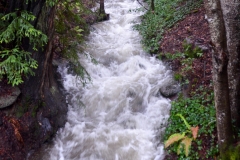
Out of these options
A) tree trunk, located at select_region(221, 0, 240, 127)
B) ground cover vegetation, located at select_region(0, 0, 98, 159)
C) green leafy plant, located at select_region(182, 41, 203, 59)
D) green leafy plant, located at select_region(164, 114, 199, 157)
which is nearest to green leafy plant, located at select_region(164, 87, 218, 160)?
green leafy plant, located at select_region(164, 114, 199, 157)

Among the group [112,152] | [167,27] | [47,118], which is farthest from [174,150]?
[167,27]

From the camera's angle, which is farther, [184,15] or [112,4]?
[112,4]

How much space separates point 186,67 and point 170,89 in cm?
95

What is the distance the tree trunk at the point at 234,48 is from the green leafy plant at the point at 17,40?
3.99m

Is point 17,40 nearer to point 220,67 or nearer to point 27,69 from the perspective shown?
point 27,69

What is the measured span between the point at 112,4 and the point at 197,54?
12485 millimetres

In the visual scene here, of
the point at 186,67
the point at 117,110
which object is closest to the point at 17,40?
the point at 117,110

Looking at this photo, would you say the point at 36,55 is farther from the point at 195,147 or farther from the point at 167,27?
the point at 167,27

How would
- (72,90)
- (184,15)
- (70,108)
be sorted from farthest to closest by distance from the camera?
1. (184,15)
2. (72,90)
3. (70,108)

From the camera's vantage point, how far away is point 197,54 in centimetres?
753

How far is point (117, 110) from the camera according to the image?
7.14m

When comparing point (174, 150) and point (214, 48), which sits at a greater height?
point (214, 48)

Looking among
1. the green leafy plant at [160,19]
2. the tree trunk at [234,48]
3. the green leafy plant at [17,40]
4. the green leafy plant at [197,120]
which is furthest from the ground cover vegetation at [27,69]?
the green leafy plant at [160,19]

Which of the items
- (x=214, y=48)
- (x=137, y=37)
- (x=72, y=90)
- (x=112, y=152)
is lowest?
(x=112, y=152)
